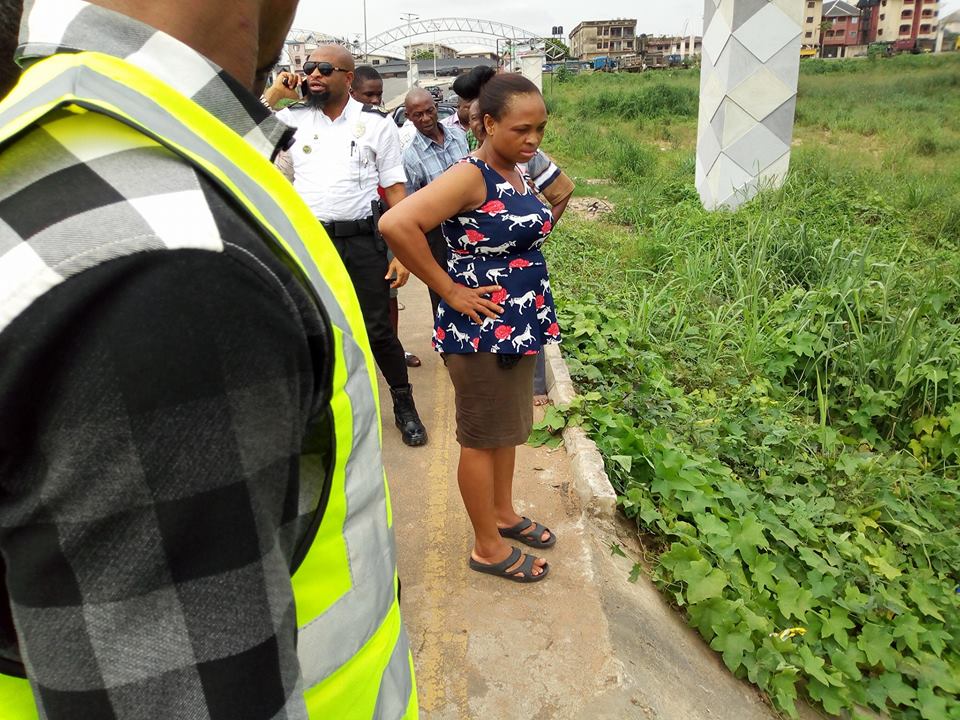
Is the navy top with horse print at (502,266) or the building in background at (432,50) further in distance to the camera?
the building in background at (432,50)

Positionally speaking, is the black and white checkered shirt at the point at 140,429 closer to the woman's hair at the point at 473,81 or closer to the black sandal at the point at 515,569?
the black sandal at the point at 515,569

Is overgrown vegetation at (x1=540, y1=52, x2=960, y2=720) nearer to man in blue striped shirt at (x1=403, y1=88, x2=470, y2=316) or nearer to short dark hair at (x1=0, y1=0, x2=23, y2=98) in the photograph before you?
A: man in blue striped shirt at (x1=403, y1=88, x2=470, y2=316)

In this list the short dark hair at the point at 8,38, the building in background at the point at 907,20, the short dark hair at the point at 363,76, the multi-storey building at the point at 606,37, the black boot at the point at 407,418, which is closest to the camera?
the short dark hair at the point at 8,38

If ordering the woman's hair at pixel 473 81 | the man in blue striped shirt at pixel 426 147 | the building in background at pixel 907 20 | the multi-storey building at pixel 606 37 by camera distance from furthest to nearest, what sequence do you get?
the multi-storey building at pixel 606 37, the building in background at pixel 907 20, the woman's hair at pixel 473 81, the man in blue striped shirt at pixel 426 147

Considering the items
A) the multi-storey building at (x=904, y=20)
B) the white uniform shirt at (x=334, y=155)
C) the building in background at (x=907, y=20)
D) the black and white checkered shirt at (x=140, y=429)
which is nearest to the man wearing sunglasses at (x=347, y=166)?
the white uniform shirt at (x=334, y=155)

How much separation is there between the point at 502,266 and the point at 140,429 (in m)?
1.84

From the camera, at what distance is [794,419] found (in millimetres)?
4086

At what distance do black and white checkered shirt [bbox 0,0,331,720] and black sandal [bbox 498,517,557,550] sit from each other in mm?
2342

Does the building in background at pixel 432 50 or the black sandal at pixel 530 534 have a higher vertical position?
the building in background at pixel 432 50

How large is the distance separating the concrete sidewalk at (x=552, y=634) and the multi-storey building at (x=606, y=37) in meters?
85.7

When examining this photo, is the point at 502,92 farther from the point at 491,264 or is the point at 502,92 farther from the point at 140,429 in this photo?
the point at 140,429

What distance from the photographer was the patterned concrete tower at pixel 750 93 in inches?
296

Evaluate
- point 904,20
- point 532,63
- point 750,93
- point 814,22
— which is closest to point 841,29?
point 814,22

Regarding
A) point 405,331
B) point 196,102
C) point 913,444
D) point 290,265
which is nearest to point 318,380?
point 290,265
